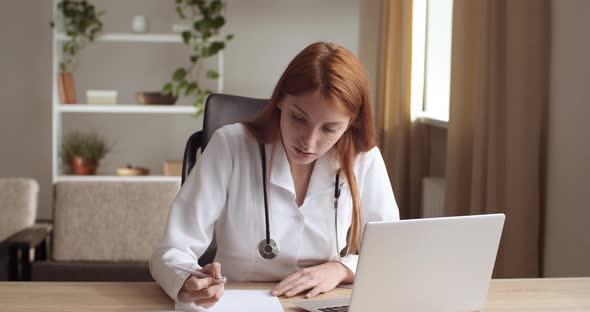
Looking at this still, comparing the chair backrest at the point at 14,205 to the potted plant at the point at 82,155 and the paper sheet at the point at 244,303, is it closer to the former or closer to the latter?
the potted plant at the point at 82,155

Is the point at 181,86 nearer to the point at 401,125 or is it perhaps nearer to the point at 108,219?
the point at 401,125

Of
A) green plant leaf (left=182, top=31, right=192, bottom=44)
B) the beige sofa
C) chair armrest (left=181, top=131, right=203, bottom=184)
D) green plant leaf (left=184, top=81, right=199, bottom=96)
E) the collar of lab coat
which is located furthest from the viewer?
green plant leaf (left=184, top=81, right=199, bottom=96)

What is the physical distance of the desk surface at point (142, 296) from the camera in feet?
4.95

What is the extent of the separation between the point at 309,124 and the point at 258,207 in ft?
0.84

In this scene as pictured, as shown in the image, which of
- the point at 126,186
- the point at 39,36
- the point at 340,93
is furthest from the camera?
the point at 39,36

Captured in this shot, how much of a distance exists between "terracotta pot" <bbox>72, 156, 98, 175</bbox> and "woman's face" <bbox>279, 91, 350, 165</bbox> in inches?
139

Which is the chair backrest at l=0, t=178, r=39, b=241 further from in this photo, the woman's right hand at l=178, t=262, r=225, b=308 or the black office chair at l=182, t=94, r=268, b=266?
the woman's right hand at l=178, t=262, r=225, b=308

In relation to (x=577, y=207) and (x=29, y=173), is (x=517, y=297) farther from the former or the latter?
(x=29, y=173)

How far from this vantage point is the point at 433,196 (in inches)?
147

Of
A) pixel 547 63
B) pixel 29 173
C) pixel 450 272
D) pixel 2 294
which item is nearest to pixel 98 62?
pixel 29 173

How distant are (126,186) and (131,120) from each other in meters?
2.50

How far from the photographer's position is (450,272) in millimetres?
1421

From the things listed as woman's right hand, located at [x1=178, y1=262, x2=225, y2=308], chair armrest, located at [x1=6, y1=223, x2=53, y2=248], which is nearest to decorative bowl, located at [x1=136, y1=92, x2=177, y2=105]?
chair armrest, located at [x1=6, y1=223, x2=53, y2=248]

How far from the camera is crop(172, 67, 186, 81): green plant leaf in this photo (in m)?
5.07
